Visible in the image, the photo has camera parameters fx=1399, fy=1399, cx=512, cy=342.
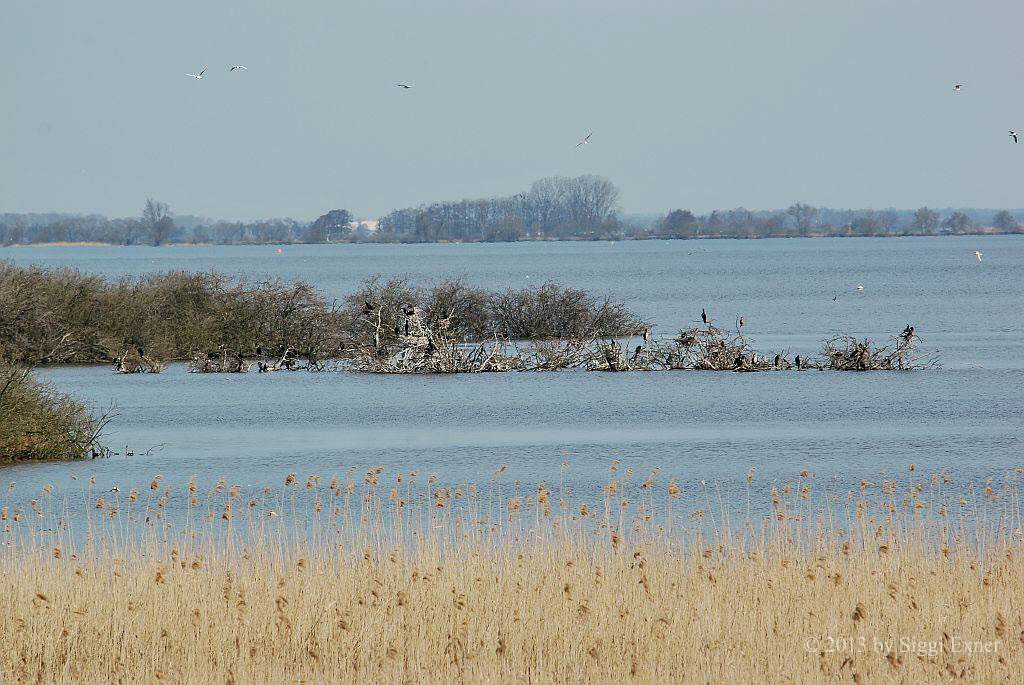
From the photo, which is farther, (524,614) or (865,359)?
(865,359)

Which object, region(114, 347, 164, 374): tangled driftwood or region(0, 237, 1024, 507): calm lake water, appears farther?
region(114, 347, 164, 374): tangled driftwood

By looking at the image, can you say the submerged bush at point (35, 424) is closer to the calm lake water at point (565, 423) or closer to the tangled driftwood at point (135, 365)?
the calm lake water at point (565, 423)

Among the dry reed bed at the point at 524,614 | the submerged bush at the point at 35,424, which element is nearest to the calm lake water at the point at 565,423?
the submerged bush at the point at 35,424

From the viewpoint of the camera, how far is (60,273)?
46.7 metres

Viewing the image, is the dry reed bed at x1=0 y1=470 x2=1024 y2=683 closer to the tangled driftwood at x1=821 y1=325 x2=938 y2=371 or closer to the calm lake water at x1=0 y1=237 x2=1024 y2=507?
the calm lake water at x1=0 y1=237 x2=1024 y2=507

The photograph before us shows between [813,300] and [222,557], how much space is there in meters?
87.5

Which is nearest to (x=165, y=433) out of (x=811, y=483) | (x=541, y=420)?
(x=541, y=420)

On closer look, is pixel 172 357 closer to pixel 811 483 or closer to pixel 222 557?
pixel 811 483

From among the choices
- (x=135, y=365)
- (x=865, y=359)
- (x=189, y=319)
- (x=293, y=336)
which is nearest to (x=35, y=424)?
(x=135, y=365)

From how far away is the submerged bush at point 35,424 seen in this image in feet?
76.0

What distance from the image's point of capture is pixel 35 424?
23547mm

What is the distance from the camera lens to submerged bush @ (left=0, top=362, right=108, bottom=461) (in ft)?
76.0

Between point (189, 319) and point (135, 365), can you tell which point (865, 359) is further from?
point (135, 365)

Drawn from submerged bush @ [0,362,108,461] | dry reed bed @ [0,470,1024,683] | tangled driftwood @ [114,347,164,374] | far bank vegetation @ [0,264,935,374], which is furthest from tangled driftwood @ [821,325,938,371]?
dry reed bed @ [0,470,1024,683]
